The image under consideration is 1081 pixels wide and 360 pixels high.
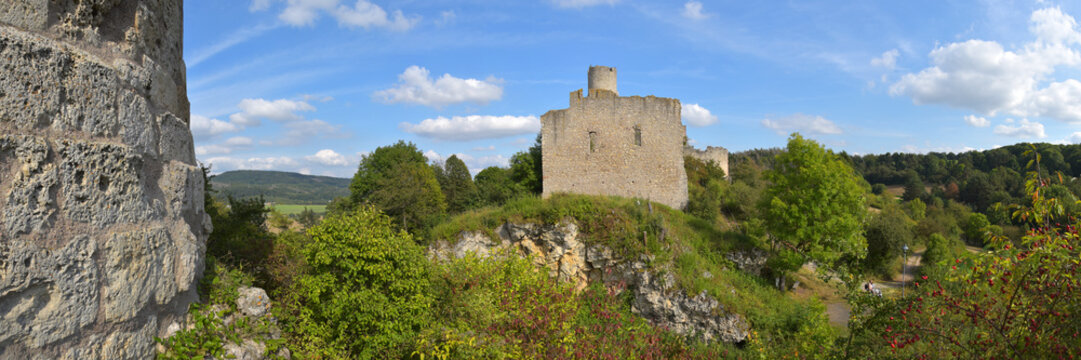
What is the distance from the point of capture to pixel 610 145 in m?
18.7

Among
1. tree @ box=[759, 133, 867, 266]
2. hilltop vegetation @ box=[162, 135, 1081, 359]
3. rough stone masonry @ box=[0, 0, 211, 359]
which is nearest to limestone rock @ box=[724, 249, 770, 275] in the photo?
hilltop vegetation @ box=[162, 135, 1081, 359]

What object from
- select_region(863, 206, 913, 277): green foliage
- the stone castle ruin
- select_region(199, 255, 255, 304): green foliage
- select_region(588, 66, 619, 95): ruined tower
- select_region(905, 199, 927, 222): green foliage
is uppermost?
select_region(588, 66, 619, 95): ruined tower

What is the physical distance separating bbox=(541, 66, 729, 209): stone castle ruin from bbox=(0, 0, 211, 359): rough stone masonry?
15558 millimetres

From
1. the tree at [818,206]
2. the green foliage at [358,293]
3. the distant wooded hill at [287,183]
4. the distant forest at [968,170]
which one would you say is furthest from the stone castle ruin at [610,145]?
the distant wooded hill at [287,183]

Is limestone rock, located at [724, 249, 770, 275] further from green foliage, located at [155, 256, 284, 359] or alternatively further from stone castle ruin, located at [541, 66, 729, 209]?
green foliage, located at [155, 256, 284, 359]

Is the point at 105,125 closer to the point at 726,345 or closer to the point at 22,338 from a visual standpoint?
the point at 22,338

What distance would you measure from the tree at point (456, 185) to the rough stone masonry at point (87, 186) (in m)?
19.6

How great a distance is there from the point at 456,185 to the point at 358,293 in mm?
18795

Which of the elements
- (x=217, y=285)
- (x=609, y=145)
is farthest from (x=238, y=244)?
(x=609, y=145)

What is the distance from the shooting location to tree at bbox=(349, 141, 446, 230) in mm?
21656

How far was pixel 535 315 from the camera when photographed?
Result: 28.0 feet

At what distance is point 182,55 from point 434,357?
5.47m

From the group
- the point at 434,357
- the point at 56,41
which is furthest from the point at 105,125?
the point at 434,357

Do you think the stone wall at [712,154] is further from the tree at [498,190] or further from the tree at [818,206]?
the tree at [818,206]
